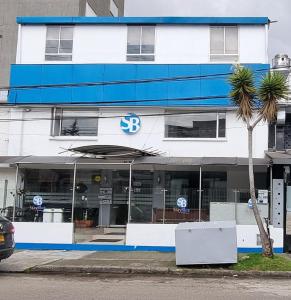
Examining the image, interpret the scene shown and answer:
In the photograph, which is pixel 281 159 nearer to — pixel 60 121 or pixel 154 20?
pixel 154 20

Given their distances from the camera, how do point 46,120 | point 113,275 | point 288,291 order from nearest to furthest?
point 288,291
point 113,275
point 46,120

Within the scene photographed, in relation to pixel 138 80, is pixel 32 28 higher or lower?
higher

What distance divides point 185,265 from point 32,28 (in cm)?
1220

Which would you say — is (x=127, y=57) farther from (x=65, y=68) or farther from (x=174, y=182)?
(x=174, y=182)

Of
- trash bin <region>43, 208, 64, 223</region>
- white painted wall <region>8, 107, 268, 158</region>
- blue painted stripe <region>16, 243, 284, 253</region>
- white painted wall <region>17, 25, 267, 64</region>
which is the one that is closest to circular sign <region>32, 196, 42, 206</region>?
trash bin <region>43, 208, 64, 223</region>

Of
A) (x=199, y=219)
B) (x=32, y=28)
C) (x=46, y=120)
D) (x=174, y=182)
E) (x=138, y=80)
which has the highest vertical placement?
(x=32, y=28)

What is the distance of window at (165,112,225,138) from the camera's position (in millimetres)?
19719

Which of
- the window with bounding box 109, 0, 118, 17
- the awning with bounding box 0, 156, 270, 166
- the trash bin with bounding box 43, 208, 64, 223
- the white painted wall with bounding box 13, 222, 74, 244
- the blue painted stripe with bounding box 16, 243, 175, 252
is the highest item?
the window with bounding box 109, 0, 118, 17

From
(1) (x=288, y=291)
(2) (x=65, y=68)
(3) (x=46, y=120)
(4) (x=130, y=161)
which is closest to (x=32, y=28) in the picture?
(2) (x=65, y=68)

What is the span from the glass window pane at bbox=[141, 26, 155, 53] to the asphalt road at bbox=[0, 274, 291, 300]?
10502mm

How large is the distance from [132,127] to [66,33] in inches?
187

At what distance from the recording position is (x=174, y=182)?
18938 mm

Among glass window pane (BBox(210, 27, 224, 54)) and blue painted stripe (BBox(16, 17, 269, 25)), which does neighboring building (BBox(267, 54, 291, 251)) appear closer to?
blue painted stripe (BBox(16, 17, 269, 25))

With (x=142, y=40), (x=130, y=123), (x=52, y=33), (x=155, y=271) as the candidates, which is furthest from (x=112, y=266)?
(x=52, y=33)
